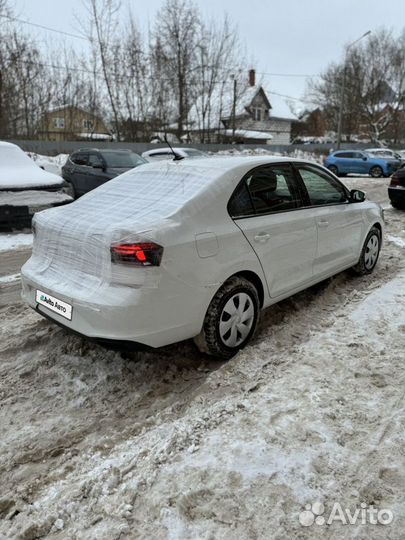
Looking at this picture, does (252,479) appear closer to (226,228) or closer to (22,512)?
(22,512)

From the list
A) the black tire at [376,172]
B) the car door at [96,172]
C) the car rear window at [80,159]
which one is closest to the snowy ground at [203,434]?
the car door at [96,172]

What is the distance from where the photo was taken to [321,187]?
468cm

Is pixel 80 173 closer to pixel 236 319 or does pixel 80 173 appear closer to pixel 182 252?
pixel 236 319

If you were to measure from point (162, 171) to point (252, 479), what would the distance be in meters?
2.67

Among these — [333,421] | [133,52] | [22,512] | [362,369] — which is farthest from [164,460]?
[133,52]

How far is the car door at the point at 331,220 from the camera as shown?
4.42 metres

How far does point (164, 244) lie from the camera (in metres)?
2.91

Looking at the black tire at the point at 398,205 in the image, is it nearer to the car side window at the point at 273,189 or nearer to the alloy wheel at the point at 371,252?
the alloy wheel at the point at 371,252

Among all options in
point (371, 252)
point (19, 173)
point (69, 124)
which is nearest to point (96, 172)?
point (19, 173)

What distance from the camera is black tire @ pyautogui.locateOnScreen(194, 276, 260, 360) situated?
3297 millimetres

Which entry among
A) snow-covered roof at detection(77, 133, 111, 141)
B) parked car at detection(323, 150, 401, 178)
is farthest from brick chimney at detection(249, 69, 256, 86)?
parked car at detection(323, 150, 401, 178)

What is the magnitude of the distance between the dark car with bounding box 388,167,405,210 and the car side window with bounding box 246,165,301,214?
7.68 meters

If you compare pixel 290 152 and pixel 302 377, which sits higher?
pixel 290 152

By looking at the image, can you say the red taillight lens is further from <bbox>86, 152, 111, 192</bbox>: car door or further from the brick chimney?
the brick chimney
